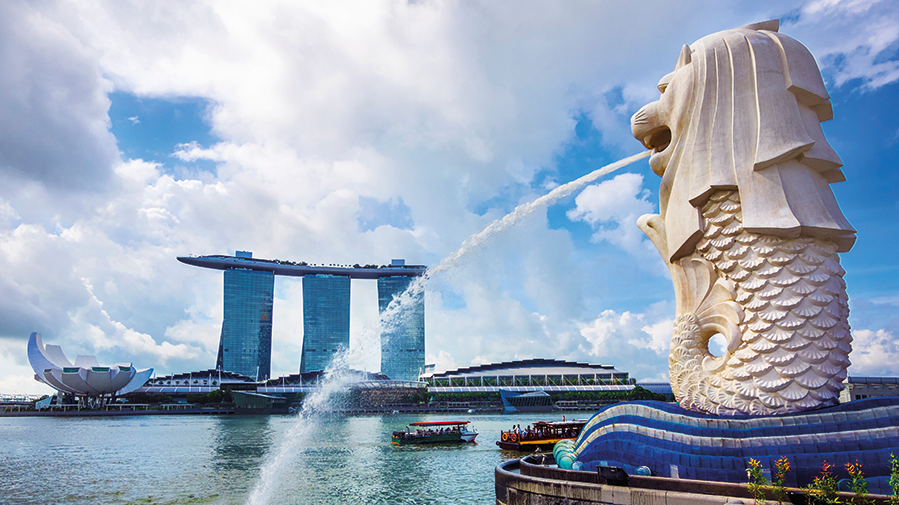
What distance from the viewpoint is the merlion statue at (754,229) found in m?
10.8

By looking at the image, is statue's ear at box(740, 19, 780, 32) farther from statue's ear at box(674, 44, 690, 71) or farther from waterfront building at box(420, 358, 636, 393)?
waterfront building at box(420, 358, 636, 393)

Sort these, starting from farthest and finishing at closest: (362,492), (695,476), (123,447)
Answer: (123,447)
(362,492)
(695,476)

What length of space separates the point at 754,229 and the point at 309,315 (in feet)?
437

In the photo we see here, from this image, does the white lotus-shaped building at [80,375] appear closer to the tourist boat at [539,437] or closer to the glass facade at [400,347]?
the glass facade at [400,347]

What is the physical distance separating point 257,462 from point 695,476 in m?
23.8

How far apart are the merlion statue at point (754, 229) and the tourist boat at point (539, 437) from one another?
21.1 metres

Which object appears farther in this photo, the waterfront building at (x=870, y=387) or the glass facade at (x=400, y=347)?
the glass facade at (x=400, y=347)

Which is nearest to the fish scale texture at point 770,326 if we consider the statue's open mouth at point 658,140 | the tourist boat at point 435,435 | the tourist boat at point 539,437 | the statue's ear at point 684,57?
the statue's open mouth at point 658,140

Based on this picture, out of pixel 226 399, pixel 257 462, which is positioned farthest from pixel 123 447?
pixel 226 399

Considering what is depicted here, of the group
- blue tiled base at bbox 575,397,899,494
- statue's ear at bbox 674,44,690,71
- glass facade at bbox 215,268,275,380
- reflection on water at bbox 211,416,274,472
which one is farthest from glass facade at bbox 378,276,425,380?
blue tiled base at bbox 575,397,899,494

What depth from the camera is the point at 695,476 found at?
10109 mm

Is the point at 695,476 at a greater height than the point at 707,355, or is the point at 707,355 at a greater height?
the point at 707,355

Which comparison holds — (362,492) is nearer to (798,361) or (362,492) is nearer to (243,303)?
(798,361)

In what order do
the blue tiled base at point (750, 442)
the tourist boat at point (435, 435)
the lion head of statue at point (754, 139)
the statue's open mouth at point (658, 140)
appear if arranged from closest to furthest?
the blue tiled base at point (750, 442), the lion head of statue at point (754, 139), the statue's open mouth at point (658, 140), the tourist boat at point (435, 435)
